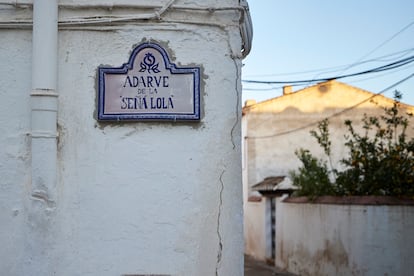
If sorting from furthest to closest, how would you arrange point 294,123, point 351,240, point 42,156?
1. point 294,123
2. point 351,240
3. point 42,156

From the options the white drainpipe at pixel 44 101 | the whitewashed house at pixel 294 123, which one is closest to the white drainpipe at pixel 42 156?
the white drainpipe at pixel 44 101

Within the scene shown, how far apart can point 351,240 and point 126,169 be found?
24.9 feet

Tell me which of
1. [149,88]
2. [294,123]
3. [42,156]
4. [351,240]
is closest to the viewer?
[42,156]

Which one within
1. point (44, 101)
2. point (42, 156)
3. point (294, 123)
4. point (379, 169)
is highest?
point (294, 123)

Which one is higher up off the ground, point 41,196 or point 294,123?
point 294,123

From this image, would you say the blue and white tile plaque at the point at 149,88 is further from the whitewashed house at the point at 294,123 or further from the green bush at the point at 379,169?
the whitewashed house at the point at 294,123

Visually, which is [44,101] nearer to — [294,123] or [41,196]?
[41,196]

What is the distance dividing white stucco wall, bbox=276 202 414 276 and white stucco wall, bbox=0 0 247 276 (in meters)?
6.32

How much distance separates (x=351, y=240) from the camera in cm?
1130

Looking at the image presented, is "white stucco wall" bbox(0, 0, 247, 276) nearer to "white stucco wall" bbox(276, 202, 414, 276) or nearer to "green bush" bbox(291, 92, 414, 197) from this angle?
"white stucco wall" bbox(276, 202, 414, 276)

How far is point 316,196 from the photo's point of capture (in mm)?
13203

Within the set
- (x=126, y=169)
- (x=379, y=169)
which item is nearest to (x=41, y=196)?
(x=126, y=169)

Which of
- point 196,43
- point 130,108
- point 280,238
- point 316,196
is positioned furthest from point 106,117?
point 280,238

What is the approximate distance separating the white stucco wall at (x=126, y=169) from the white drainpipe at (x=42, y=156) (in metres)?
0.02
